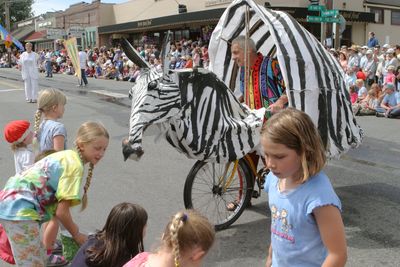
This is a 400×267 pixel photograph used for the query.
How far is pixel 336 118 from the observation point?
4605mm

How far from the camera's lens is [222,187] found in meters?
4.59

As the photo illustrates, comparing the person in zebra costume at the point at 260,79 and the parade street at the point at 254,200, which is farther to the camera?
the person in zebra costume at the point at 260,79

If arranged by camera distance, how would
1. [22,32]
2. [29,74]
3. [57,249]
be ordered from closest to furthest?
[57,249] → [29,74] → [22,32]

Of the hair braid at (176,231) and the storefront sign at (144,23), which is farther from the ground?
the storefront sign at (144,23)

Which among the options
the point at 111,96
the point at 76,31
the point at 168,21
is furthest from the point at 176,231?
the point at 76,31

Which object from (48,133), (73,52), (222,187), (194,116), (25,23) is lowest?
(222,187)

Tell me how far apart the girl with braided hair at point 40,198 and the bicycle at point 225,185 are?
1.67 meters

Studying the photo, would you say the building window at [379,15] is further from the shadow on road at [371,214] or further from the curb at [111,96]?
the shadow on road at [371,214]

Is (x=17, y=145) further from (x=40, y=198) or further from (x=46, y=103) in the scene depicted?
(x=40, y=198)

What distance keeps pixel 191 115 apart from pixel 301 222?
2.09 m

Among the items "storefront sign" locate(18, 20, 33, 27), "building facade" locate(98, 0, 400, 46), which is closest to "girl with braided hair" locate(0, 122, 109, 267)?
"building facade" locate(98, 0, 400, 46)

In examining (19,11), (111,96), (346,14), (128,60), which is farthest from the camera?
(19,11)

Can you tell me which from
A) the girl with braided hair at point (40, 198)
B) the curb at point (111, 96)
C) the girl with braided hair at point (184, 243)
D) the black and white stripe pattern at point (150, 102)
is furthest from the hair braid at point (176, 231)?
the curb at point (111, 96)

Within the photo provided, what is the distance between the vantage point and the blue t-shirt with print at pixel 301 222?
2.04m
